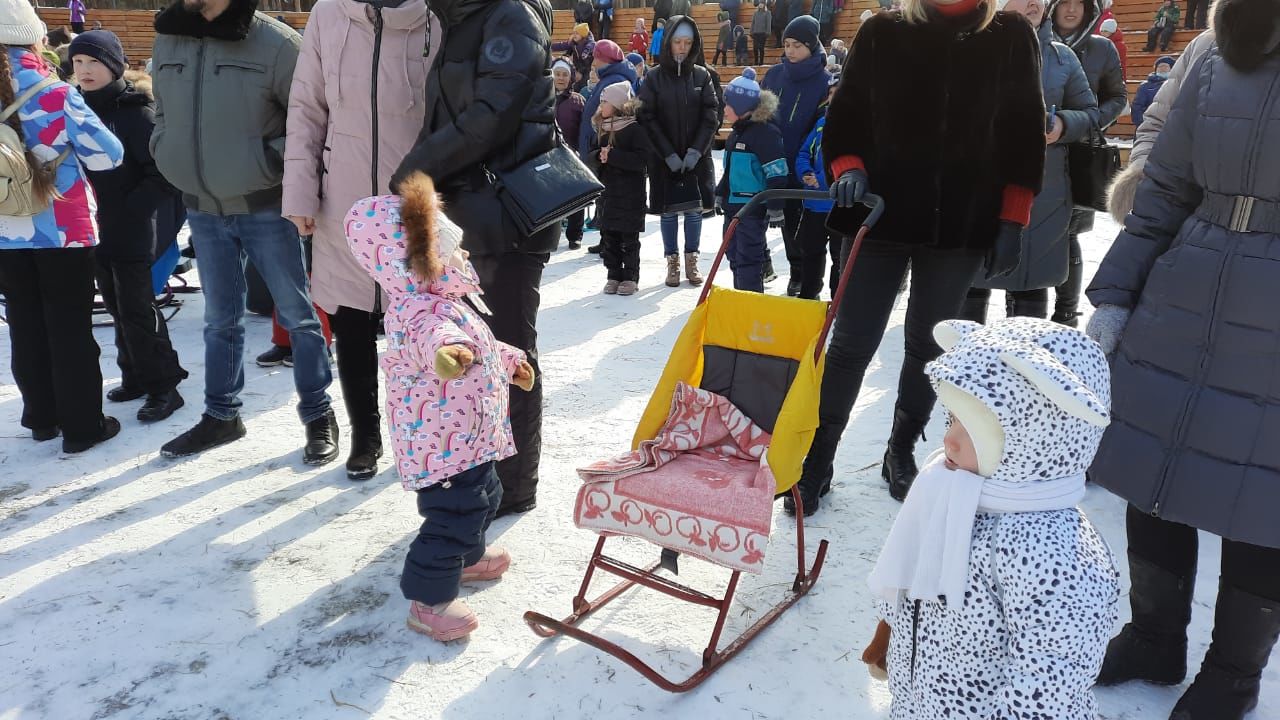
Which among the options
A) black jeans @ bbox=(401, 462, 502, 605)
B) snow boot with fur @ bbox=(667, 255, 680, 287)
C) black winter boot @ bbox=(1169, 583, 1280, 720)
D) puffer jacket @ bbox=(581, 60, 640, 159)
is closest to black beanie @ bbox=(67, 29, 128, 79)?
black jeans @ bbox=(401, 462, 502, 605)

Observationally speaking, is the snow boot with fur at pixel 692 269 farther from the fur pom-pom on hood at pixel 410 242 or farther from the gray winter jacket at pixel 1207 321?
the gray winter jacket at pixel 1207 321

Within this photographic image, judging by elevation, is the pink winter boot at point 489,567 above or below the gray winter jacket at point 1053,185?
below

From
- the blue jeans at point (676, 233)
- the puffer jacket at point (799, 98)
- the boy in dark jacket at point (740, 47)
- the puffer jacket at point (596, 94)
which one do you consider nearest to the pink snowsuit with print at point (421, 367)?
the puffer jacket at point (799, 98)

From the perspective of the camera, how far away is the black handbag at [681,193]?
262 inches

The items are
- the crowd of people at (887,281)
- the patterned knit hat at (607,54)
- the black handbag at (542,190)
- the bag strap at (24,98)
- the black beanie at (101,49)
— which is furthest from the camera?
the patterned knit hat at (607,54)

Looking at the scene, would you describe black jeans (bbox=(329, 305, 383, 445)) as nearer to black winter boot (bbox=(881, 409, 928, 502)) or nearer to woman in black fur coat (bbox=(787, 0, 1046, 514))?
woman in black fur coat (bbox=(787, 0, 1046, 514))

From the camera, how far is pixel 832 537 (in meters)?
3.23

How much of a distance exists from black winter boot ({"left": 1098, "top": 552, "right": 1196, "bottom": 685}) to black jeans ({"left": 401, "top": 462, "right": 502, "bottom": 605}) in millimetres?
1819

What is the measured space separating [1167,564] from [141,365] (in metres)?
4.45

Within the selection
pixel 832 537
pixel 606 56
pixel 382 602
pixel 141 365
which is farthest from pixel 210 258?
pixel 606 56

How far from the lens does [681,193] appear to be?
6.67 metres

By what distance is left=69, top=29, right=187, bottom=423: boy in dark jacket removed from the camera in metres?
4.24

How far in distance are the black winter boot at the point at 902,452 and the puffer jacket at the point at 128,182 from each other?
3.75 metres

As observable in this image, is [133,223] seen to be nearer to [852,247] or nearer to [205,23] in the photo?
[205,23]
